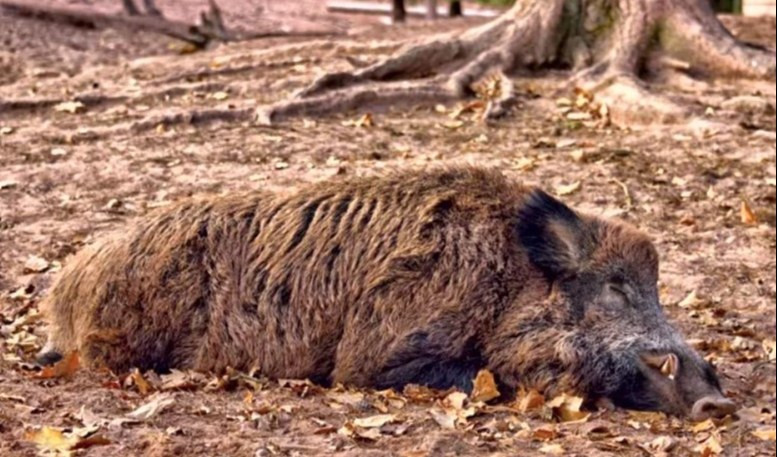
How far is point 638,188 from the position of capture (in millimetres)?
9703

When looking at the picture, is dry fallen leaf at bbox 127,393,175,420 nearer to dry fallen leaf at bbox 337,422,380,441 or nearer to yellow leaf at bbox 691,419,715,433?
dry fallen leaf at bbox 337,422,380,441

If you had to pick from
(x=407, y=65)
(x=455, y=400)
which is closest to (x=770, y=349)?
(x=455, y=400)

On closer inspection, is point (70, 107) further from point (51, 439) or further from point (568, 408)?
point (51, 439)

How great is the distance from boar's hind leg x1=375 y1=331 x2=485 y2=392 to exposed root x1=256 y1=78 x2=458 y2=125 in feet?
16.7

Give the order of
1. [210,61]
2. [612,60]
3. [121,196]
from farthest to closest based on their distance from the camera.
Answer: [210,61], [612,60], [121,196]

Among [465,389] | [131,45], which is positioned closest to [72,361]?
[465,389]

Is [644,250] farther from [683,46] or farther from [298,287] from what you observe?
[683,46]

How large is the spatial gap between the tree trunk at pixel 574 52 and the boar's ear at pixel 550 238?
5.29 metres

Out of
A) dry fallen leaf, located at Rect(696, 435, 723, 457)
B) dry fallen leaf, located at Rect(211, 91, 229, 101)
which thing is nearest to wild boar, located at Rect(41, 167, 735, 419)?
dry fallen leaf, located at Rect(696, 435, 723, 457)

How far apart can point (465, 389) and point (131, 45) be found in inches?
438

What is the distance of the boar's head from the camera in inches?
242

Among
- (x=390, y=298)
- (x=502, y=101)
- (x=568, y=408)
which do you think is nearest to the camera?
Result: (x=568, y=408)

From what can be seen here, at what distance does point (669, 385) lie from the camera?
20.0ft

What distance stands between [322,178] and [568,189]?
153 cm
